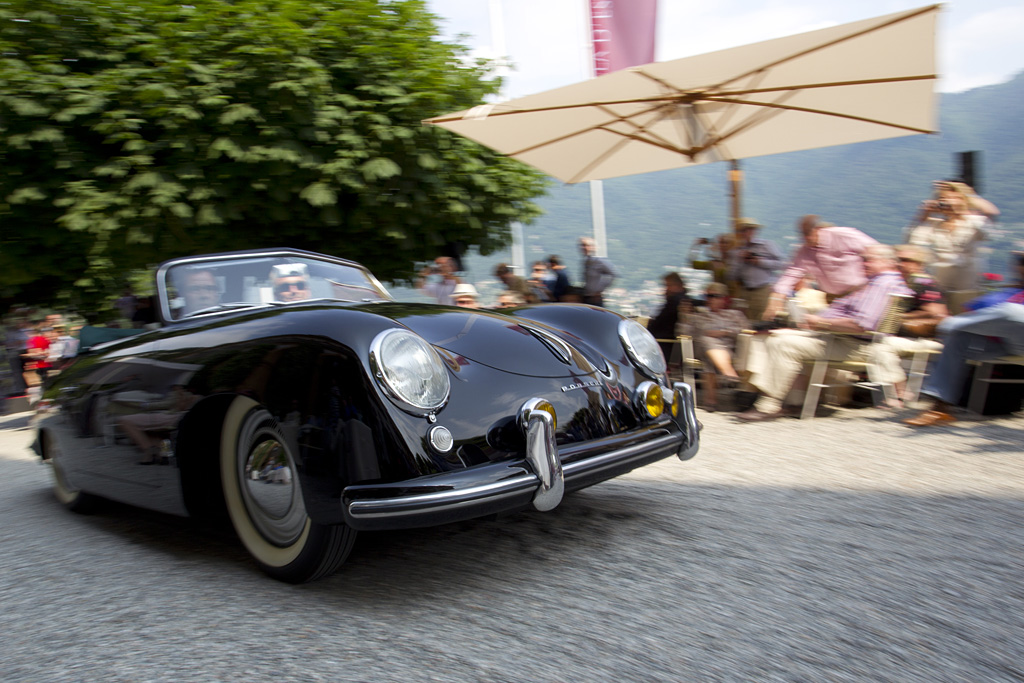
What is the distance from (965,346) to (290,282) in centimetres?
415

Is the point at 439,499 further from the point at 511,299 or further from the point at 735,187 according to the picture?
the point at 511,299

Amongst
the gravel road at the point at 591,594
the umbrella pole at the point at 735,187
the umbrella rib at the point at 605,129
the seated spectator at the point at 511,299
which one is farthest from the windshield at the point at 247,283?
the umbrella pole at the point at 735,187

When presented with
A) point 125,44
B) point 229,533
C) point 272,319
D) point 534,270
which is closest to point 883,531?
point 272,319

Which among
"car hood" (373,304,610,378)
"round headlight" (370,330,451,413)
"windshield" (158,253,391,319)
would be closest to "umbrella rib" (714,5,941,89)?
"car hood" (373,304,610,378)

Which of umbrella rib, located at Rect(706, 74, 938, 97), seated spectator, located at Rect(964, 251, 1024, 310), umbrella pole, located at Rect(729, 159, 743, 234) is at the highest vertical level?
umbrella rib, located at Rect(706, 74, 938, 97)

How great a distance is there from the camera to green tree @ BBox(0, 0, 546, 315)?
353 inches

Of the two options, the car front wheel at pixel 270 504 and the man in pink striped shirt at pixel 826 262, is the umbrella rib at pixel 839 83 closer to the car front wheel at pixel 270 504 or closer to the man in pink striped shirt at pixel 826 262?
the man in pink striped shirt at pixel 826 262

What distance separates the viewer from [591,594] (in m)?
2.44

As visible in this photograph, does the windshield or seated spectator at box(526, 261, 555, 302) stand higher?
the windshield

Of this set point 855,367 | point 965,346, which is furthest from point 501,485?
point 855,367

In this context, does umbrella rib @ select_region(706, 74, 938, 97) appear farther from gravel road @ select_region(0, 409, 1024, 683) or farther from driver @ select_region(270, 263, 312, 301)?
driver @ select_region(270, 263, 312, 301)

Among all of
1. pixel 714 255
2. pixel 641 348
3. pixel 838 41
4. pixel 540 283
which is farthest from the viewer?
pixel 540 283

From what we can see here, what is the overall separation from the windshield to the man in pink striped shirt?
3660mm

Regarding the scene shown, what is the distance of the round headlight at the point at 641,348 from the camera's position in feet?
11.2
